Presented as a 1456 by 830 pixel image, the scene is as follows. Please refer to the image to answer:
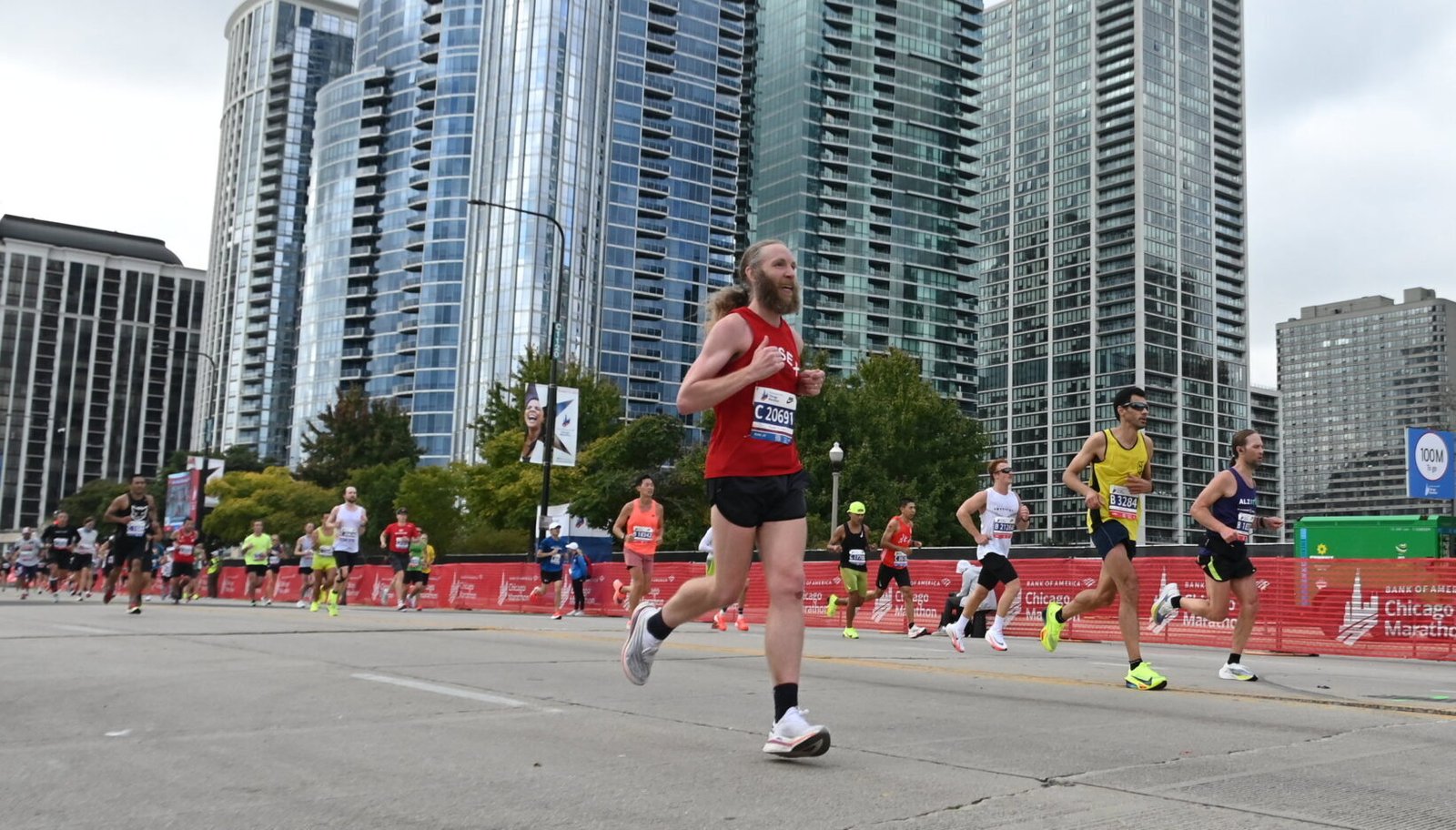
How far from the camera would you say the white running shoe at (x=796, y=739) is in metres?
4.61

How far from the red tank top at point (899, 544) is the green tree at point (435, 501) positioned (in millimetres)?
63961

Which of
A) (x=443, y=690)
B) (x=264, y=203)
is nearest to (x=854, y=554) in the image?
(x=443, y=690)

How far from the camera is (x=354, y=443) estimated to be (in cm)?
9731

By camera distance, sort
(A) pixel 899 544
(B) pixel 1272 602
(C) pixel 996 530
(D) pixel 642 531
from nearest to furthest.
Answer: (C) pixel 996 530
(D) pixel 642 531
(B) pixel 1272 602
(A) pixel 899 544

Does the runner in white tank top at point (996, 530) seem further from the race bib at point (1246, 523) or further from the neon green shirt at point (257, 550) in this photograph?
the neon green shirt at point (257, 550)

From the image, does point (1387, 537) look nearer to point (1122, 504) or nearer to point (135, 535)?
point (1122, 504)

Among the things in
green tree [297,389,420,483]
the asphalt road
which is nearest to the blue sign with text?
the asphalt road

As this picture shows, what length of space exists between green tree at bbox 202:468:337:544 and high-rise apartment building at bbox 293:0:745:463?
2728 centimetres

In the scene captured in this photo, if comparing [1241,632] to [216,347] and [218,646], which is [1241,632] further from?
[216,347]

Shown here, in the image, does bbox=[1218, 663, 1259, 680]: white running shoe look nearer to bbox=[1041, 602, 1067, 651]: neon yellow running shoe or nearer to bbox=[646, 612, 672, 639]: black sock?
bbox=[1041, 602, 1067, 651]: neon yellow running shoe

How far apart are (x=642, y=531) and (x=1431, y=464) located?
40.6 feet

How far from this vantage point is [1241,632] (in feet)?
31.5

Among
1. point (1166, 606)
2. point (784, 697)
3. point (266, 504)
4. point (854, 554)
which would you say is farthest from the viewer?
point (266, 504)

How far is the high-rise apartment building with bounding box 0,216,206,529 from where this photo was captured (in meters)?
173
